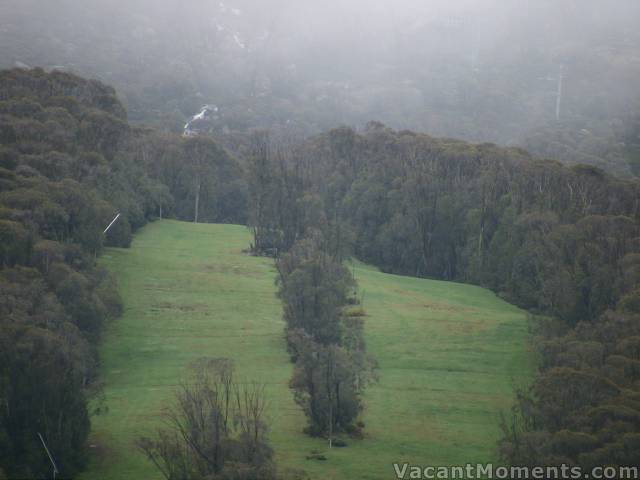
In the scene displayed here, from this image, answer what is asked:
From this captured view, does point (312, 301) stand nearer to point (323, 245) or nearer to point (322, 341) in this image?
point (322, 341)

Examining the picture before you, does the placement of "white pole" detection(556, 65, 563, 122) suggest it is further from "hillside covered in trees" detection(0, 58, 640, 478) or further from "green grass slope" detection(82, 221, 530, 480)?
"green grass slope" detection(82, 221, 530, 480)

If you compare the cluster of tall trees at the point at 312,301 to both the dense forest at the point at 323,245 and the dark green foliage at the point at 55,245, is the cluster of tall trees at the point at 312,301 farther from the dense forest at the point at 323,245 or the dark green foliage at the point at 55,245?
the dark green foliage at the point at 55,245

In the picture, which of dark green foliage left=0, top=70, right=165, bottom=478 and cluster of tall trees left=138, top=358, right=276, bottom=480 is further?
dark green foliage left=0, top=70, right=165, bottom=478

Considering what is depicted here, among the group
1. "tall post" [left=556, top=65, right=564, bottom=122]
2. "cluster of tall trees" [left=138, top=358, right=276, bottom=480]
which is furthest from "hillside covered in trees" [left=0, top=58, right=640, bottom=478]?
"tall post" [left=556, top=65, right=564, bottom=122]

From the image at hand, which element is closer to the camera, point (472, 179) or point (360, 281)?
point (360, 281)

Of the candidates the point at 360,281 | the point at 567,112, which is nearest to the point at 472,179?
the point at 360,281

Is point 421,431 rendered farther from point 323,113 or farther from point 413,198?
point 323,113
